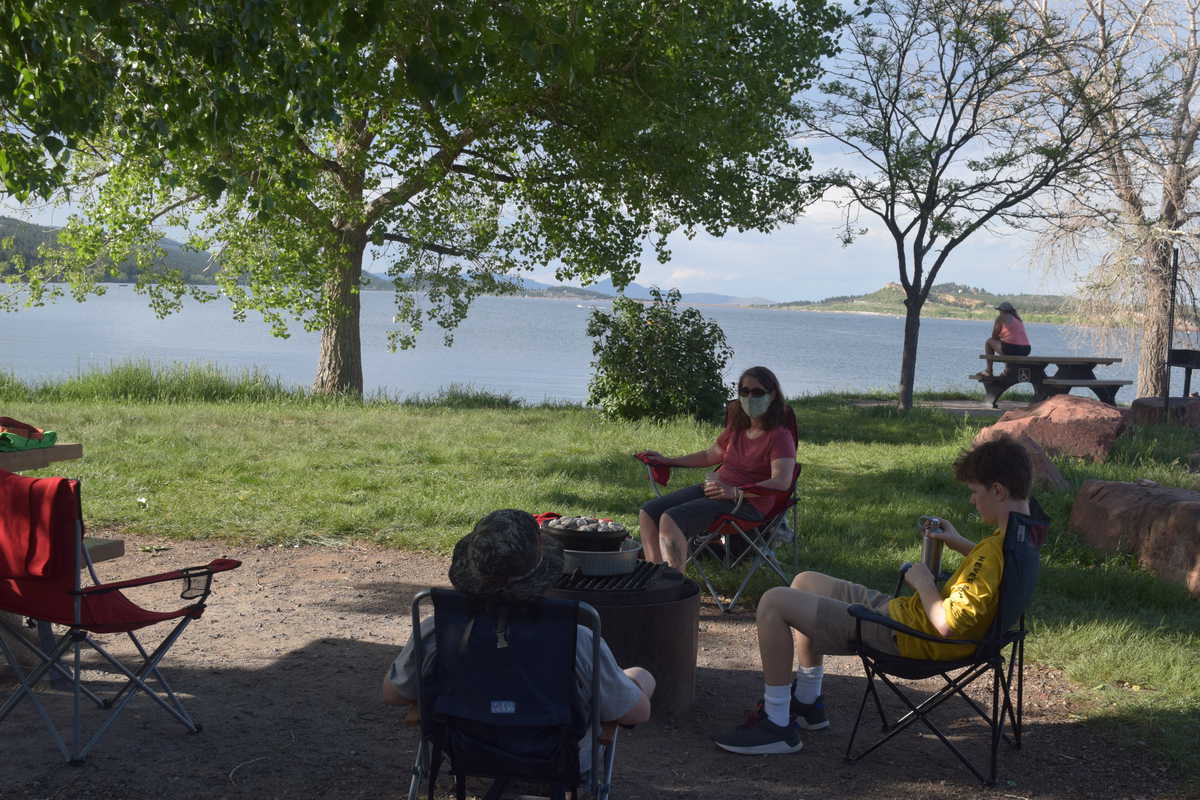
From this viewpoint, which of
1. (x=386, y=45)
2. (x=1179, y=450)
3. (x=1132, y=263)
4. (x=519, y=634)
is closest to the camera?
(x=519, y=634)

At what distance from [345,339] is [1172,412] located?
10900 mm

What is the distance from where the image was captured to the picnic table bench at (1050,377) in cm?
1448

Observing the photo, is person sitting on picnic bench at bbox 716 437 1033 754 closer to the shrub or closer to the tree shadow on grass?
the tree shadow on grass

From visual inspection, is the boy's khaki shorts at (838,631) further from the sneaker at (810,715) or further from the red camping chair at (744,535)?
the red camping chair at (744,535)

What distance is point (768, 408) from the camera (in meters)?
5.46

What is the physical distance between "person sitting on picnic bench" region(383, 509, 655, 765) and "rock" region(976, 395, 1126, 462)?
730 cm

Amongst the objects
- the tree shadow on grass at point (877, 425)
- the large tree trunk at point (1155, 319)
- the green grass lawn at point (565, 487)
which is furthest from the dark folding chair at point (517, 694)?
the large tree trunk at point (1155, 319)

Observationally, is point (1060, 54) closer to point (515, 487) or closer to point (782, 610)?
point (515, 487)

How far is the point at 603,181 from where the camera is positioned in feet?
46.8

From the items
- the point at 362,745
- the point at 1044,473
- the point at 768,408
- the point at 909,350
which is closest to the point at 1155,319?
the point at 909,350

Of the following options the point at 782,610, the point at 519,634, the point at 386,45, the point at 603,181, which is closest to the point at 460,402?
the point at 603,181

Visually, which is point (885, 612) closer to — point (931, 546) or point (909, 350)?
point (931, 546)

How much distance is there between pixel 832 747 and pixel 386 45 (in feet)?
36.4

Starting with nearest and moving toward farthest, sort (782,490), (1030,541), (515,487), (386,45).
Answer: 1. (1030,541)
2. (782,490)
3. (515,487)
4. (386,45)
